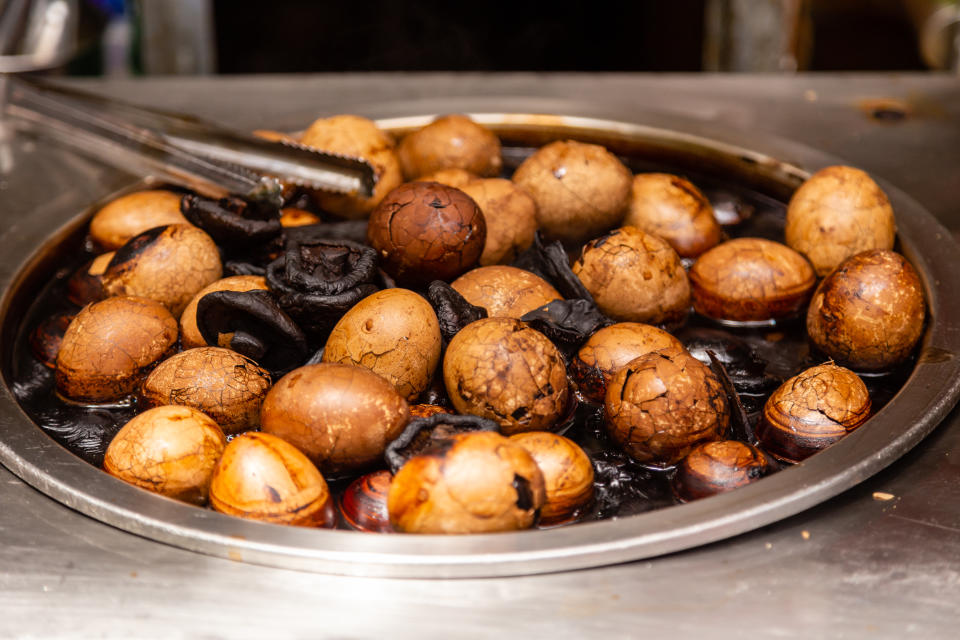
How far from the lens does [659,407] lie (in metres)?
1.43

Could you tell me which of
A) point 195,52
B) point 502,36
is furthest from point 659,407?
point 502,36

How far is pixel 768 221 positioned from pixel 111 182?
1620 millimetres

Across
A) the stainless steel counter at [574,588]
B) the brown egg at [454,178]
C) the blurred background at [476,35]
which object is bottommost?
the stainless steel counter at [574,588]

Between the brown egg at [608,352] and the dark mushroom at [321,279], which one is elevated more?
the dark mushroom at [321,279]

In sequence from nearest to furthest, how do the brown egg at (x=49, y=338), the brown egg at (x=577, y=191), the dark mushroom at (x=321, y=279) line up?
the dark mushroom at (x=321, y=279) → the brown egg at (x=49, y=338) → the brown egg at (x=577, y=191)

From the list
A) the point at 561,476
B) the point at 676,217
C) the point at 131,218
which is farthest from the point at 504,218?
the point at 131,218

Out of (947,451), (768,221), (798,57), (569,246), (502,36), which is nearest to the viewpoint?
(947,451)

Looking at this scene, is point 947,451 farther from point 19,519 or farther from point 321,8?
point 321,8

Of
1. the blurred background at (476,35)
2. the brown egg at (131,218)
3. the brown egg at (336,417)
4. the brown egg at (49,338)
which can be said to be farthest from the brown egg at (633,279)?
the blurred background at (476,35)

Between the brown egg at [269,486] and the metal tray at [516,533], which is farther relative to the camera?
the brown egg at [269,486]

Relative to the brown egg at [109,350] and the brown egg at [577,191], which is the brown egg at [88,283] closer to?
the brown egg at [109,350]

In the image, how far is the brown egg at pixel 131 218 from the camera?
2.00 m

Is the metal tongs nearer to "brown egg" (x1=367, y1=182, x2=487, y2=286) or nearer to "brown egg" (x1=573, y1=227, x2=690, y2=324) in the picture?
"brown egg" (x1=367, y1=182, x2=487, y2=286)

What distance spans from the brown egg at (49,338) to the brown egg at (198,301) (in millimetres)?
243
